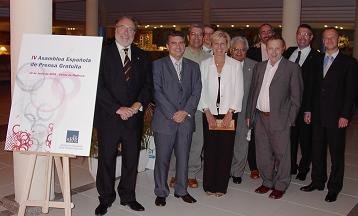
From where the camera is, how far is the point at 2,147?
5.75 m

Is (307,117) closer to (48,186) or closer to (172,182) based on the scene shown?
(172,182)

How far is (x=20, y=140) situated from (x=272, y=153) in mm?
2371

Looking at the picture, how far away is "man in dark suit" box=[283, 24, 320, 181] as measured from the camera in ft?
13.9

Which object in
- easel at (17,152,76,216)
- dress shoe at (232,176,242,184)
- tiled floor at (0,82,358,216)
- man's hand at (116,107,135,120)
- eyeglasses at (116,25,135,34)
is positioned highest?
eyeglasses at (116,25,135,34)

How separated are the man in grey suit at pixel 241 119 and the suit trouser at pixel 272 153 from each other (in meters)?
0.27

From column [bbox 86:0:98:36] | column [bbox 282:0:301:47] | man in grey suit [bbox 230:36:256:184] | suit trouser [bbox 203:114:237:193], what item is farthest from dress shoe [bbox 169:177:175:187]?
column [bbox 86:0:98:36]

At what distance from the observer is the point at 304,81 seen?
4293 mm

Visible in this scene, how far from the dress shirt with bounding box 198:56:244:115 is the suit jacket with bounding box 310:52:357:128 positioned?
0.76 meters

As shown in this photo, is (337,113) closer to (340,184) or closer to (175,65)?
(340,184)

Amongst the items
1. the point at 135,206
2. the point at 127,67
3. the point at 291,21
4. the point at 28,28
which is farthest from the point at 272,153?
the point at 291,21

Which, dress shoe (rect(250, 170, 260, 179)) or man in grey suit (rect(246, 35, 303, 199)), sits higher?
man in grey suit (rect(246, 35, 303, 199))

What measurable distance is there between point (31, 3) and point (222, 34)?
166 cm

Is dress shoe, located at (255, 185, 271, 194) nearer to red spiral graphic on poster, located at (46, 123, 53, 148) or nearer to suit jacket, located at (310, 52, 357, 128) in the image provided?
suit jacket, located at (310, 52, 357, 128)

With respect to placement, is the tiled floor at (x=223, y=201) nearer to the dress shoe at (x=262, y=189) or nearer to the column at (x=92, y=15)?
the dress shoe at (x=262, y=189)
